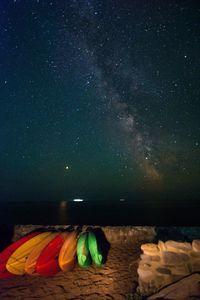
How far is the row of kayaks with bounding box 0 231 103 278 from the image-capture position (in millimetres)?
6439

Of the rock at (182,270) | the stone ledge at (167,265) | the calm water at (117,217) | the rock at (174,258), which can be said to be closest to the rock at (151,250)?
the stone ledge at (167,265)

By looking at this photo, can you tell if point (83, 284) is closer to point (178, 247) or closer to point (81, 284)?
point (81, 284)

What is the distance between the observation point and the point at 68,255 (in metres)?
6.73

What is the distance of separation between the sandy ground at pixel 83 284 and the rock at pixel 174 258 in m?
1.31

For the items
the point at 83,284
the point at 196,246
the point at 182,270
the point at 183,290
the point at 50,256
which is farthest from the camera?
the point at 50,256

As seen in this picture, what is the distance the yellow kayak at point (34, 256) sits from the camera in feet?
21.2

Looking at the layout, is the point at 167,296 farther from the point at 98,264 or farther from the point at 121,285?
the point at 98,264

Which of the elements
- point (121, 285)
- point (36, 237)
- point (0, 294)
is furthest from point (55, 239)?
point (121, 285)

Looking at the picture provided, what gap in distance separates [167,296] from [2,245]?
7.98 metres

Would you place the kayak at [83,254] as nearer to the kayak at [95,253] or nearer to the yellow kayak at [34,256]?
the kayak at [95,253]

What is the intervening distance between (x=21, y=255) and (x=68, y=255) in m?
1.64

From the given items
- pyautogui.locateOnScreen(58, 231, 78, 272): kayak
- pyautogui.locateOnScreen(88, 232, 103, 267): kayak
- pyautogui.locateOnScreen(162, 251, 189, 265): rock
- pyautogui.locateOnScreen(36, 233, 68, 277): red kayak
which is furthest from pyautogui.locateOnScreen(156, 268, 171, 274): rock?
pyautogui.locateOnScreen(36, 233, 68, 277): red kayak

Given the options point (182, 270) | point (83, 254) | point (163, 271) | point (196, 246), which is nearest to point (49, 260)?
point (83, 254)

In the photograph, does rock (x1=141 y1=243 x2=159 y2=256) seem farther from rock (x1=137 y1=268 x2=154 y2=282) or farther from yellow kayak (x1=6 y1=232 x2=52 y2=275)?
yellow kayak (x1=6 y1=232 x2=52 y2=275)
